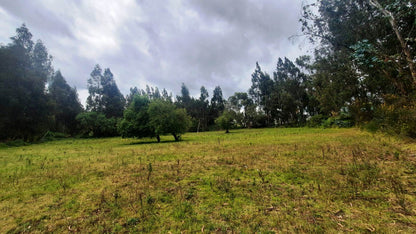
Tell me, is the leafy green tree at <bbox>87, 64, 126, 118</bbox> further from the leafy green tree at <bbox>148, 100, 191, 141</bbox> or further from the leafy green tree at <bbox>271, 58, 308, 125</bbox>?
the leafy green tree at <bbox>271, 58, 308, 125</bbox>

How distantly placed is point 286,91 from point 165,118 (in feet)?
140

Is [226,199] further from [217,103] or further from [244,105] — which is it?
[217,103]

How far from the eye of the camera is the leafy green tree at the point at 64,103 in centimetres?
4081

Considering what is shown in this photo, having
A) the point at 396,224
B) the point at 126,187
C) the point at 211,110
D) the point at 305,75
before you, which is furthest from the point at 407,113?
the point at 211,110

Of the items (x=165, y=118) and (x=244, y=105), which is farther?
(x=244, y=105)

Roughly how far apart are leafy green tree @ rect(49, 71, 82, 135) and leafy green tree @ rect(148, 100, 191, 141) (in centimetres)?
3623

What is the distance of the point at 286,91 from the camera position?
4909 cm

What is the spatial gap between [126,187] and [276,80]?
5788cm


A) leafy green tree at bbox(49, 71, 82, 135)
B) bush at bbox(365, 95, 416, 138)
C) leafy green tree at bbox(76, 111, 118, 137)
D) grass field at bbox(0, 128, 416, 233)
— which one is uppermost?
leafy green tree at bbox(49, 71, 82, 135)

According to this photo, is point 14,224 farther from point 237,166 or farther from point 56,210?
point 237,166

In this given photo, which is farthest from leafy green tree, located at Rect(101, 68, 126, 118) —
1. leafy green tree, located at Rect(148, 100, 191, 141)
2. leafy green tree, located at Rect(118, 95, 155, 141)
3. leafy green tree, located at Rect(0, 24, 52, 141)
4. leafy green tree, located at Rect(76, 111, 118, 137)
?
→ leafy green tree, located at Rect(148, 100, 191, 141)

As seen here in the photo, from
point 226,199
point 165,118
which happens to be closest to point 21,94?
point 165,118

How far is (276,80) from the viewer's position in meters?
54.3

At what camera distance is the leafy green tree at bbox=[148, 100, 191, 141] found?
63.1 ft
